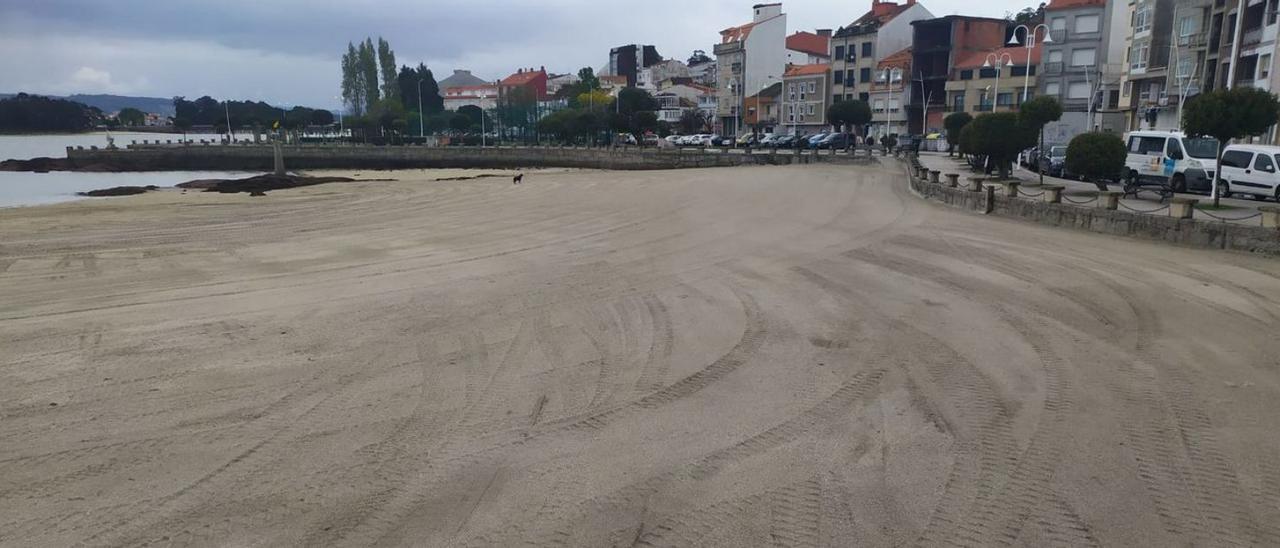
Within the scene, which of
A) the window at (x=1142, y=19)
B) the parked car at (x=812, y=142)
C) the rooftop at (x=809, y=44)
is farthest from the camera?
the rooftop at (x=809, y=44)

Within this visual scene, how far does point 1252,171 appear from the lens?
63.8 feet

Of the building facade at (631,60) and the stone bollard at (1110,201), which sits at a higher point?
the building facade at (631,60)

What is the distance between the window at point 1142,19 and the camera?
147ft

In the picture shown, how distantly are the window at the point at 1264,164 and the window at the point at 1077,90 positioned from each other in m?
43.4

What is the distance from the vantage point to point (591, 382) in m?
6.95

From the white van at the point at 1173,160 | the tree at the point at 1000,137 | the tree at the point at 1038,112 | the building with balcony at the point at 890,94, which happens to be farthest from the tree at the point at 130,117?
→ the white van at the point at 1173,160

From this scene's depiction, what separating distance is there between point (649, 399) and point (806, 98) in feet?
246

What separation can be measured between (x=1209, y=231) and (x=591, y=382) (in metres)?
12.1

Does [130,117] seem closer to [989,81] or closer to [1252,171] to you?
[989,81]

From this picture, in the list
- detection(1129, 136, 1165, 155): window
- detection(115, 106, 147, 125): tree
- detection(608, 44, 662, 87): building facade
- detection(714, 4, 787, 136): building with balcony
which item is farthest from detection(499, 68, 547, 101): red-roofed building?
detection(1129, 136, 1165, 155): window

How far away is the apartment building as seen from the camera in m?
67.9

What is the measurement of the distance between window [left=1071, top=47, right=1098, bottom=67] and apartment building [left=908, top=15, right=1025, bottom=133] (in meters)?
9.33

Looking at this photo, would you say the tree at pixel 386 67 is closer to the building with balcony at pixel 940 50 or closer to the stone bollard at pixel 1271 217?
the building with balcony at pixel 940 50

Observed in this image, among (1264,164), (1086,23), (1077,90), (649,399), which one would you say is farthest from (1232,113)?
(1086,23)
